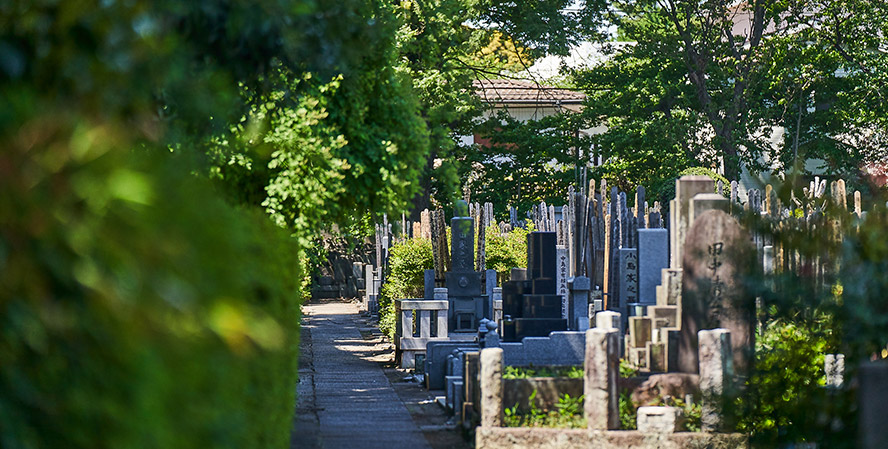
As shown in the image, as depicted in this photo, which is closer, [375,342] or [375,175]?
[375,175]

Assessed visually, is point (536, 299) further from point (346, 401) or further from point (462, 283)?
point (346, 401)

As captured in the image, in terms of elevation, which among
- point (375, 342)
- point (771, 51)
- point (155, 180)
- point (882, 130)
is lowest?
point (375, 342)

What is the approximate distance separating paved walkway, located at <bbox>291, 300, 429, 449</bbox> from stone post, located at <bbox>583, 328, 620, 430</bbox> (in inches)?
65.9

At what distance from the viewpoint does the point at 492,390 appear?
8992mm

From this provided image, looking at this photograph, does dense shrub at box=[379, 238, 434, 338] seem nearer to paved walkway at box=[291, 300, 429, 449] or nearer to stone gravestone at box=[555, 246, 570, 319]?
paved walkway at box=[291, 300, 429, 449]

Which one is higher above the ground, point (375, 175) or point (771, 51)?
point (771, 51)

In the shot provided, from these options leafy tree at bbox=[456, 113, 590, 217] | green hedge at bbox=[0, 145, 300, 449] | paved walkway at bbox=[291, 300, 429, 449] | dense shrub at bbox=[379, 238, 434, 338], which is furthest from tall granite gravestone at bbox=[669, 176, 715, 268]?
leafy tree at bbox=[456, 113, 590, 217]

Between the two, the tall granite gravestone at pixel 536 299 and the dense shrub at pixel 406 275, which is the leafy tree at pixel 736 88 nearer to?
the dense shrub at pixel 406 275

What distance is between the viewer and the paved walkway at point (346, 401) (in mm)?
9648

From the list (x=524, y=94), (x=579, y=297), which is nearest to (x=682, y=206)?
(x=579, y=297)

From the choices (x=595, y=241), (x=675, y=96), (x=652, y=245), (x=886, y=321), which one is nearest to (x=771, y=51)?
(x=675, y=96)

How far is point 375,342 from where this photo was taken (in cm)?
1952

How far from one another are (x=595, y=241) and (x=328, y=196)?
33.9ft

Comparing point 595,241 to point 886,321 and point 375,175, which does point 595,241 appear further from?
point 886,321
